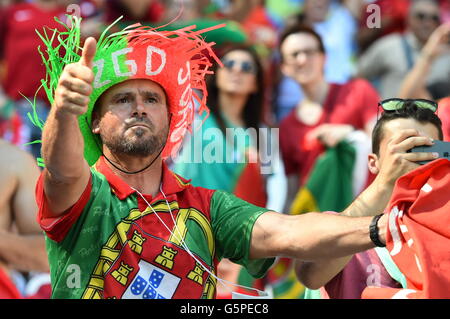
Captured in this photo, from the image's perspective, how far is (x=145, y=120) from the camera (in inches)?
158

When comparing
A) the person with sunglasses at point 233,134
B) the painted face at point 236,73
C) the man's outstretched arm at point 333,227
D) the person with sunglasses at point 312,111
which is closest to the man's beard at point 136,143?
the man's outstretched arm at point 333,227

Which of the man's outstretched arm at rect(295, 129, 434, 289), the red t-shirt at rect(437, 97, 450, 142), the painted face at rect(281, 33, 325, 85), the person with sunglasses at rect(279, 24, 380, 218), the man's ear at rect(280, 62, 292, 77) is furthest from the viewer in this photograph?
the man's ear at rect(280, 62, 292, 77)

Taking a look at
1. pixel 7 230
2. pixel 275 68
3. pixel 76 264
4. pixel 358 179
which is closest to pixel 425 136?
pixel 76 264

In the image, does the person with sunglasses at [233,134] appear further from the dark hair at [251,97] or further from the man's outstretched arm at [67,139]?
the man's outstretched arm at [67,139]

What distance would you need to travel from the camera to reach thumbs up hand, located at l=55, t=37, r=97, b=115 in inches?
136

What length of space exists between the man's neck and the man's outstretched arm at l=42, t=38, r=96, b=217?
0.29 meters

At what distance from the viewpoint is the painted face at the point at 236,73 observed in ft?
23.4

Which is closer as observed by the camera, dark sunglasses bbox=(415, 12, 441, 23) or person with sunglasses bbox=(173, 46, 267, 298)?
person with sunglasses bbox=(173, 46, 267, 298)

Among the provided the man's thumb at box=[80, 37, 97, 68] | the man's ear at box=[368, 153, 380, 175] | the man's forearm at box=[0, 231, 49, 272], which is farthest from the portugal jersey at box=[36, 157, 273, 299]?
the man's forearm at box=[0, 231, 49, 272]

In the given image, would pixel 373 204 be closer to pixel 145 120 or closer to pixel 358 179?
pixel 145 120

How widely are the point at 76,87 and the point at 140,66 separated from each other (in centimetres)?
71

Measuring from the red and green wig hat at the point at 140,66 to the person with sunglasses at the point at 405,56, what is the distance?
3557 millimetres

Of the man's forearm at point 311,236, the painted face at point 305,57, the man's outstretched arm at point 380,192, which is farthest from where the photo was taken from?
the painted face at point 305,57

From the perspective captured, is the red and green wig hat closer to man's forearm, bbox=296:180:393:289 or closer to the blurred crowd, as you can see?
man's forearm, bbox=296:180:393:289
